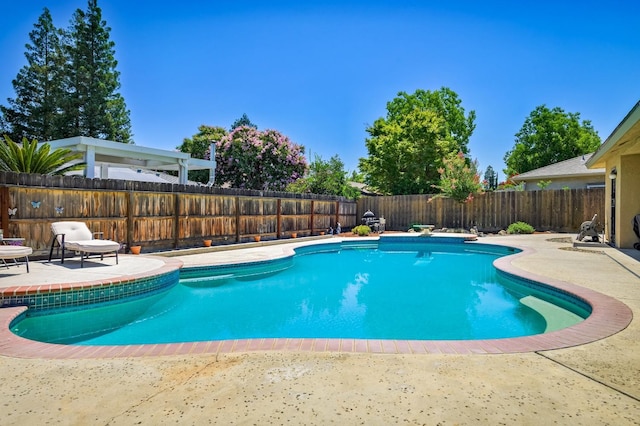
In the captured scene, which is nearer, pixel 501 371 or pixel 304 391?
pixel 304 391

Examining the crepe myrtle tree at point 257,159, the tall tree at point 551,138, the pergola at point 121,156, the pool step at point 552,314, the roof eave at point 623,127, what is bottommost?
the pool step at point 552,314

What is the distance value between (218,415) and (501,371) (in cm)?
186

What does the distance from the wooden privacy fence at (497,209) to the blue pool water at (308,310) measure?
8942mm

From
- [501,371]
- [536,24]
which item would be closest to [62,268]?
[501,371]

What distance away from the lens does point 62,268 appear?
6715mm

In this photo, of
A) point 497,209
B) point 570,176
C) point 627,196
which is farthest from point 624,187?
point 570,176

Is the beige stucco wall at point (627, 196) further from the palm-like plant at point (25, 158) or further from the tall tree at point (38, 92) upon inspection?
the tall tree at point (38, 92)

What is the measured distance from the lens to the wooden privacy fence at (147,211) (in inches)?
301

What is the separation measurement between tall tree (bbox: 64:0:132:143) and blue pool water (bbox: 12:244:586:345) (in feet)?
70.6

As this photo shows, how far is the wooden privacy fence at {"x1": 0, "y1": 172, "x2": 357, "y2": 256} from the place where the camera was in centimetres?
763

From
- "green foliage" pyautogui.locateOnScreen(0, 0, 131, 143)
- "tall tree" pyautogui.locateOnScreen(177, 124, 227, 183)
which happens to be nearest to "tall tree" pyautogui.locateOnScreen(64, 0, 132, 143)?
"green foliage" pyautogui.locateOnScreen(0, 0, 131, 143)

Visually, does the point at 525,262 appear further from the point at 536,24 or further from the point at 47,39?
the point at 47,39

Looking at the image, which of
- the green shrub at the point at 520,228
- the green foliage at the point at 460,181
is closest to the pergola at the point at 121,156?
the green foliage at the point at 460,181

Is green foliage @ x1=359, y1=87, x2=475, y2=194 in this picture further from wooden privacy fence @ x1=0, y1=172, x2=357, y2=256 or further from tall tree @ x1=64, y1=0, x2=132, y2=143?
tall tree @ x1=64, y1=0, x2=132, y2=143
